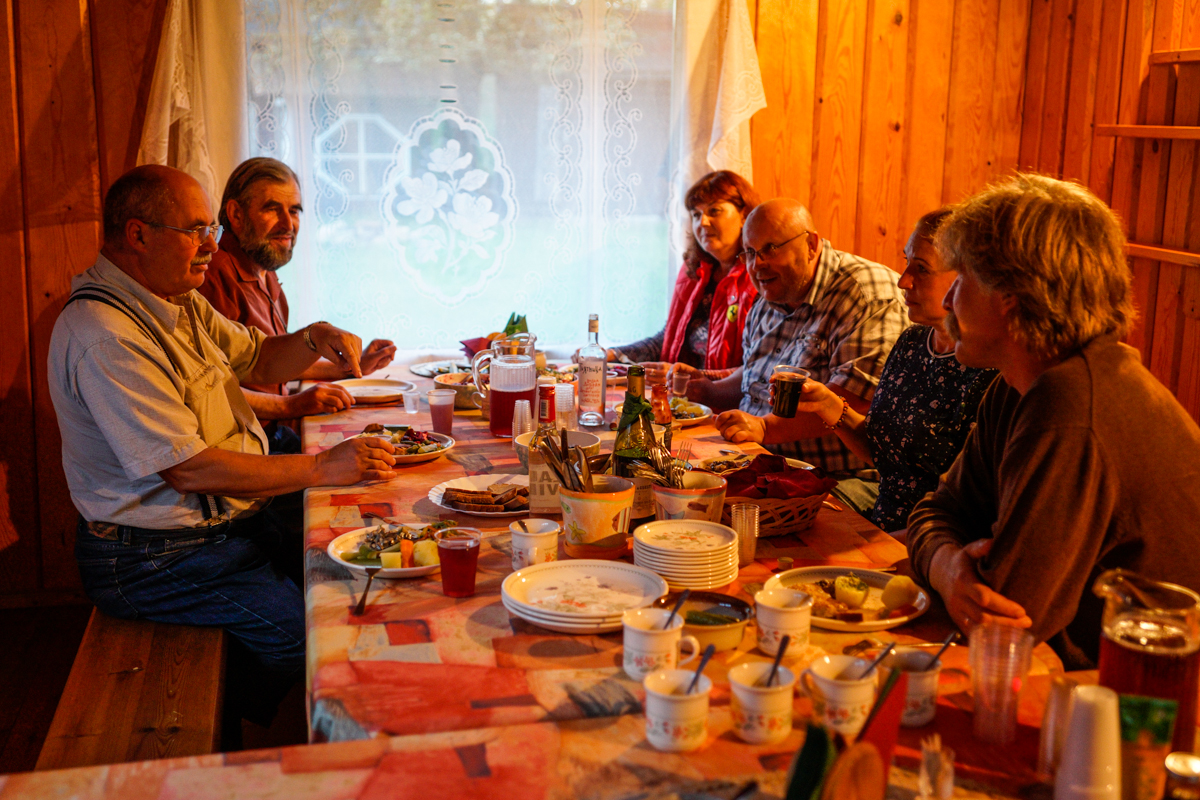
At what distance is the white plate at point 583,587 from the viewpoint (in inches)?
54.4

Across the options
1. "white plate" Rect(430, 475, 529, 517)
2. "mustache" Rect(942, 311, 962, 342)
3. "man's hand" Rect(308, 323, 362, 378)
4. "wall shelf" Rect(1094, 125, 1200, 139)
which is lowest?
"white plate" Rect(430, 475, 529, 517)

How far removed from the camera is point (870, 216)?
4199 millimetres

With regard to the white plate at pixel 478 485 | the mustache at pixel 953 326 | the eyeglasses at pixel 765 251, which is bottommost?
the white plate at pixel 478 485

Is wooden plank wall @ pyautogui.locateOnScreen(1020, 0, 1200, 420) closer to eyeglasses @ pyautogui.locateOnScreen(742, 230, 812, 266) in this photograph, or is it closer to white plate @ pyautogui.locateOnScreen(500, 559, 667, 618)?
eyeglasses @ pyautogui.locateOnScreen(742, 230, 812, 266)

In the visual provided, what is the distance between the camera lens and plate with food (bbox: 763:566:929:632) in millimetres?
1356

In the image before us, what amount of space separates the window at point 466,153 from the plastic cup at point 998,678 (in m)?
3.13

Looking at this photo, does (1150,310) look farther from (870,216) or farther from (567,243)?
(567,243)

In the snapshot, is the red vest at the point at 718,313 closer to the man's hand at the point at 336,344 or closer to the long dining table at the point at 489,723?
the man's hand at the point at 336,344

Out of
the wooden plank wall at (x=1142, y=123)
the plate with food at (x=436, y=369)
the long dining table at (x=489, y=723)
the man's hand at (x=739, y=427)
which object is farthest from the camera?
the plate with food at (x=436, y=369)

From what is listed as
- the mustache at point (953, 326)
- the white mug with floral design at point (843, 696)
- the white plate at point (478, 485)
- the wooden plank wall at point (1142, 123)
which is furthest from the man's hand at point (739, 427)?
the wooden plank wall at point (1142, 123)

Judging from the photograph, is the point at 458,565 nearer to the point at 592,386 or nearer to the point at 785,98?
the point at 592,386

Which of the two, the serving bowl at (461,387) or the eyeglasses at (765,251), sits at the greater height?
the eyeglasses at (765,251)

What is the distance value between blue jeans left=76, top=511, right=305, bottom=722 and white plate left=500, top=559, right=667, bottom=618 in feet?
2.83

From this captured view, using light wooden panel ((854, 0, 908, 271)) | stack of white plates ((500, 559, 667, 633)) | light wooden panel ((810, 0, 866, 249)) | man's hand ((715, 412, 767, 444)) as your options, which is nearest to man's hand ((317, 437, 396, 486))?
stack of white plates ((500, 559, 667, 633))
